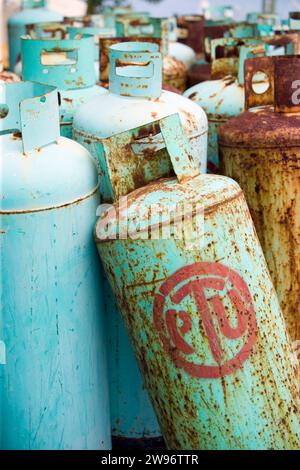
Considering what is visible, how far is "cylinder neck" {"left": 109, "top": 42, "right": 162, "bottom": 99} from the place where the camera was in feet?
6.07

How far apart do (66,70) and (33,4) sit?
117 inches

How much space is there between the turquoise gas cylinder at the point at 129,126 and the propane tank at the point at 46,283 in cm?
19

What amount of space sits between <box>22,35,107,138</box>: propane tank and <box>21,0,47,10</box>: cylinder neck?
2721mm

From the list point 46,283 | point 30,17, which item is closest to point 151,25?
point 30,17

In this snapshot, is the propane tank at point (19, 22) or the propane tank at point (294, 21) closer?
the propane tank at point (294, 21)

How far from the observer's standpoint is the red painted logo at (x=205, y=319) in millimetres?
1447

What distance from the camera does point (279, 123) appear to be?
1.87 metres

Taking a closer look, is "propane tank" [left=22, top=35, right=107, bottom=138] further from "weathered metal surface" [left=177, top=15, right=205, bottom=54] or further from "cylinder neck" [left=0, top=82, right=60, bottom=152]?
"weathered metal surface" [left=177, top=15, right=205, bottom=54]

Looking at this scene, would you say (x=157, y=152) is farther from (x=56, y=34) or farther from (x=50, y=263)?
(x=56, y=34)

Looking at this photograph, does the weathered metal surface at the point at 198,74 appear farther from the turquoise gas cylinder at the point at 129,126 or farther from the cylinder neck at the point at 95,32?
the turquoise gas cylinder at the point at 129,126

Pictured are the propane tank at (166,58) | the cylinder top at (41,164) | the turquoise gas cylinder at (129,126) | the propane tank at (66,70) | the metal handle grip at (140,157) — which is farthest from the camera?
the propane tank at (166,58)

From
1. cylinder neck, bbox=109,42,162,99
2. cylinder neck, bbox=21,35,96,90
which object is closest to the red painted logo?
cylinder neck, bbox=109,42,162,99

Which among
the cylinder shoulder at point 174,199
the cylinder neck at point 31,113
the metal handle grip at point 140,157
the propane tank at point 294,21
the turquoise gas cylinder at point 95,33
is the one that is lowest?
the cylinder shoulder at point 174,199

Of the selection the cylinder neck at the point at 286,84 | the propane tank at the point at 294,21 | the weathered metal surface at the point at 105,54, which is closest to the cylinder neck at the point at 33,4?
the propane tank at the point at 294,21
